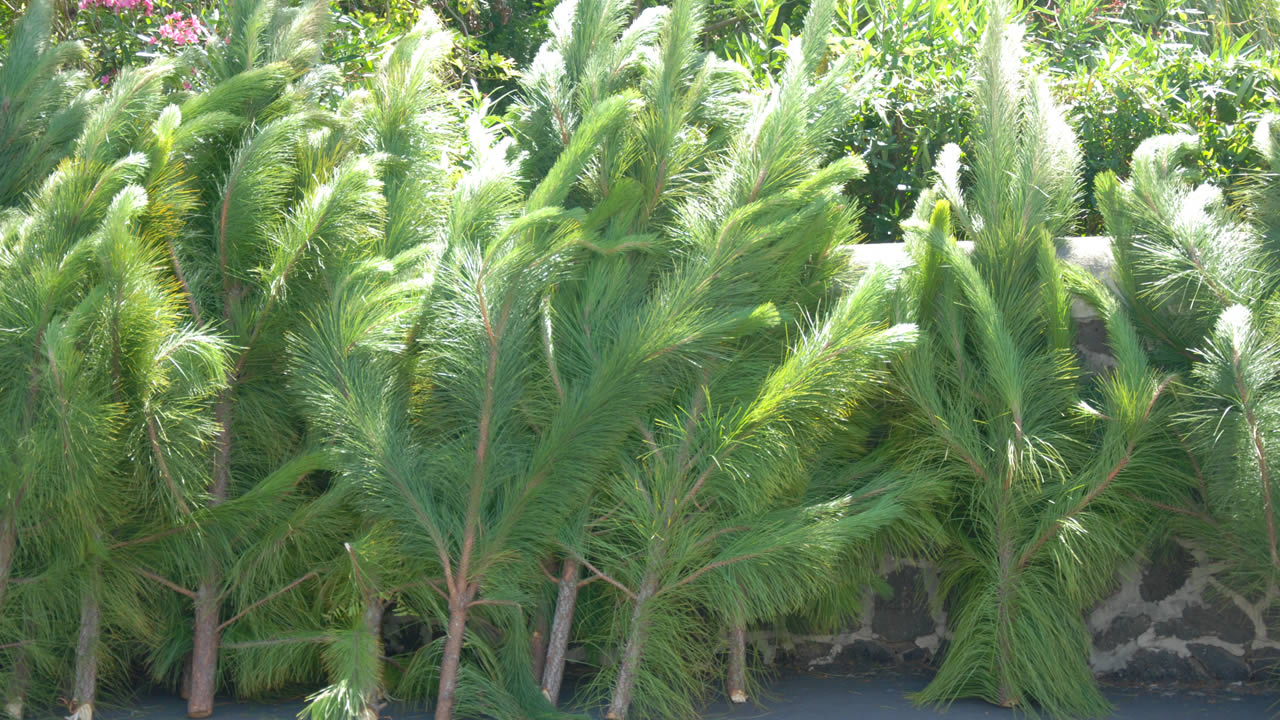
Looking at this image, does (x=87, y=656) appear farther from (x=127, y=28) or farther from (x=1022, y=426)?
(x=127, y=28)

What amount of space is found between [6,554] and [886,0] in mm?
3892

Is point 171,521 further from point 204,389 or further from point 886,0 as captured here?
point 886,0

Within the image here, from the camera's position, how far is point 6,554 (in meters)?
2.68

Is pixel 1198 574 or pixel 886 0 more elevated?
pixel 886 0

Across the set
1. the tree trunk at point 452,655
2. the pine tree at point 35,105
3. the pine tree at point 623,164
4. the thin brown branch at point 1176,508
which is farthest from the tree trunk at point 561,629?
the pine tree at point 35,105

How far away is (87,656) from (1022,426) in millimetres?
2504

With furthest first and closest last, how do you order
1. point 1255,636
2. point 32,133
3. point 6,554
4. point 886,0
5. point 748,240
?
point 886,0 < point 32,133 < point 1255,636 < point 748,240 < point 6,554

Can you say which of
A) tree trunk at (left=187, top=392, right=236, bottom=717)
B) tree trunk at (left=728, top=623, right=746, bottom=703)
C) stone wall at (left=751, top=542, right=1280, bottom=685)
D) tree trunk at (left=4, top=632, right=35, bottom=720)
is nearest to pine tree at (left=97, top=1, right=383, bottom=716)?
tree trunk at (left=187, top=392, right=236, bottom=717)

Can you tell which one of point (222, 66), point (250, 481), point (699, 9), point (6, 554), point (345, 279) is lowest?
point (6, 554)

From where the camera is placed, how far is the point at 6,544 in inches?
105

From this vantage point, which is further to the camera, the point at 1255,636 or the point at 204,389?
the point at 1255,636

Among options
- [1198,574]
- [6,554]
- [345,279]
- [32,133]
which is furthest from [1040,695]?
[32,133]

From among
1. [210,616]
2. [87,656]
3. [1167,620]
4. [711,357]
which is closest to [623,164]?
[711,357]

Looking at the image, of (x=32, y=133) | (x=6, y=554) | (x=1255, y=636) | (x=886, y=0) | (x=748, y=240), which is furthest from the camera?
(x=886, y=0)
